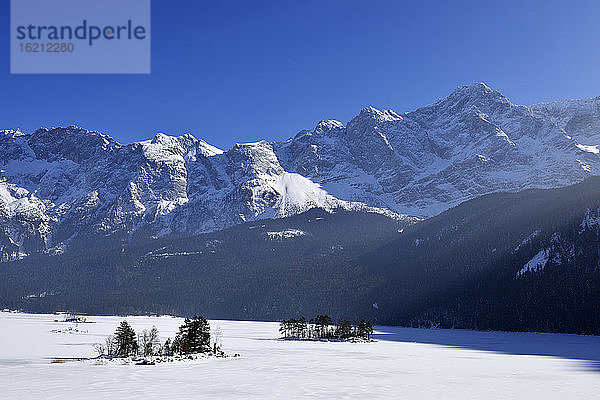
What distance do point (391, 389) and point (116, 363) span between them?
45.7 metres

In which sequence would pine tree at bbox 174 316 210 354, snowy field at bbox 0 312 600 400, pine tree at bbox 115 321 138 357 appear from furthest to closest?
pine tree at bbox 174 316 210 354, pine tree at bbox 115 321 138 357, snowy field at bbox 0 312 600 400

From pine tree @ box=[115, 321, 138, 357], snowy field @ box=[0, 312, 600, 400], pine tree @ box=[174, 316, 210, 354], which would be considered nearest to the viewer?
snowy field @ box=[0, 312, 600, 400]

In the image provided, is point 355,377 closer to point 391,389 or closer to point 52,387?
point 391,389

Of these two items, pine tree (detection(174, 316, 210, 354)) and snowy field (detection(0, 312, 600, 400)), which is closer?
snowy field (detection(0, 312, 600, 400))

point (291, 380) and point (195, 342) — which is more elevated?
point (291, 380)

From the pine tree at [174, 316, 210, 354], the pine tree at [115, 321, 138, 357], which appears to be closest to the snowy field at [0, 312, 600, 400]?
the pine tree at [174, 316, 210, 354]

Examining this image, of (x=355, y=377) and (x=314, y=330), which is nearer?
(x=355, y=377)

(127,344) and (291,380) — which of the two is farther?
(127,344)

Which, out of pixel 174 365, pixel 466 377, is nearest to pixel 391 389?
pixel 466 377

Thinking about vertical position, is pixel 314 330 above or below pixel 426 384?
below

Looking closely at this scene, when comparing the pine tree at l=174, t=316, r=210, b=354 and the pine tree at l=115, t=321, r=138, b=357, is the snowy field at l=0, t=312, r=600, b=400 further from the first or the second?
the pine tree at l=115, t=321, r=138, b=357

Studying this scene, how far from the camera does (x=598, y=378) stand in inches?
2566

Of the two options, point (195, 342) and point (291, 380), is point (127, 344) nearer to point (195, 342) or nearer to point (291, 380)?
point (195, 342)

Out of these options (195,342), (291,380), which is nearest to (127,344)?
(195,342)
